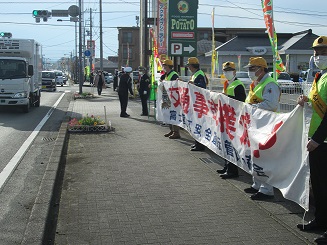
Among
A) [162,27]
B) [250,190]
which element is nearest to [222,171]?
[250,190]

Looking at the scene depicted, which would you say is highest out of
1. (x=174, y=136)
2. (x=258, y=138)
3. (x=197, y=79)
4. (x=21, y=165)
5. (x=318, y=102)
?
(x=197, y=79)

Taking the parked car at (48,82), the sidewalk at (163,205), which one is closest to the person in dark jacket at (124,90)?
the sidewalk at (163,205)

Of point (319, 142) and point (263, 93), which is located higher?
point (263, 93)

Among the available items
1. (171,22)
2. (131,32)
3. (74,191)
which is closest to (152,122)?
(171,22)

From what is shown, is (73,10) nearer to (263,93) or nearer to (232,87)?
(232,87)

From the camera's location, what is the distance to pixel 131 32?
300 ft

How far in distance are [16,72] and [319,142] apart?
1618cm

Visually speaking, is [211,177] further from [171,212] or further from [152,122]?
[152,122]

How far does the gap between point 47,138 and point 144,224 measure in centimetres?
775

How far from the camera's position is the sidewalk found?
5027mm

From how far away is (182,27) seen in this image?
48.4 ft

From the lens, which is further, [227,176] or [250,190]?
[227,176]

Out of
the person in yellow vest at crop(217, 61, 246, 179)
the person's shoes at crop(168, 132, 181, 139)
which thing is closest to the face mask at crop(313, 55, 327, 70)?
the person in yellow vest at crop(217, 61, 246, 179)

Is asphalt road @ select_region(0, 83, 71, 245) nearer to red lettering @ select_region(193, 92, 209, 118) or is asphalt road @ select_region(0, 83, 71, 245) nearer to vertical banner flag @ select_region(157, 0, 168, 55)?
red lettering @ select_region(193, 92, 209, 118)
